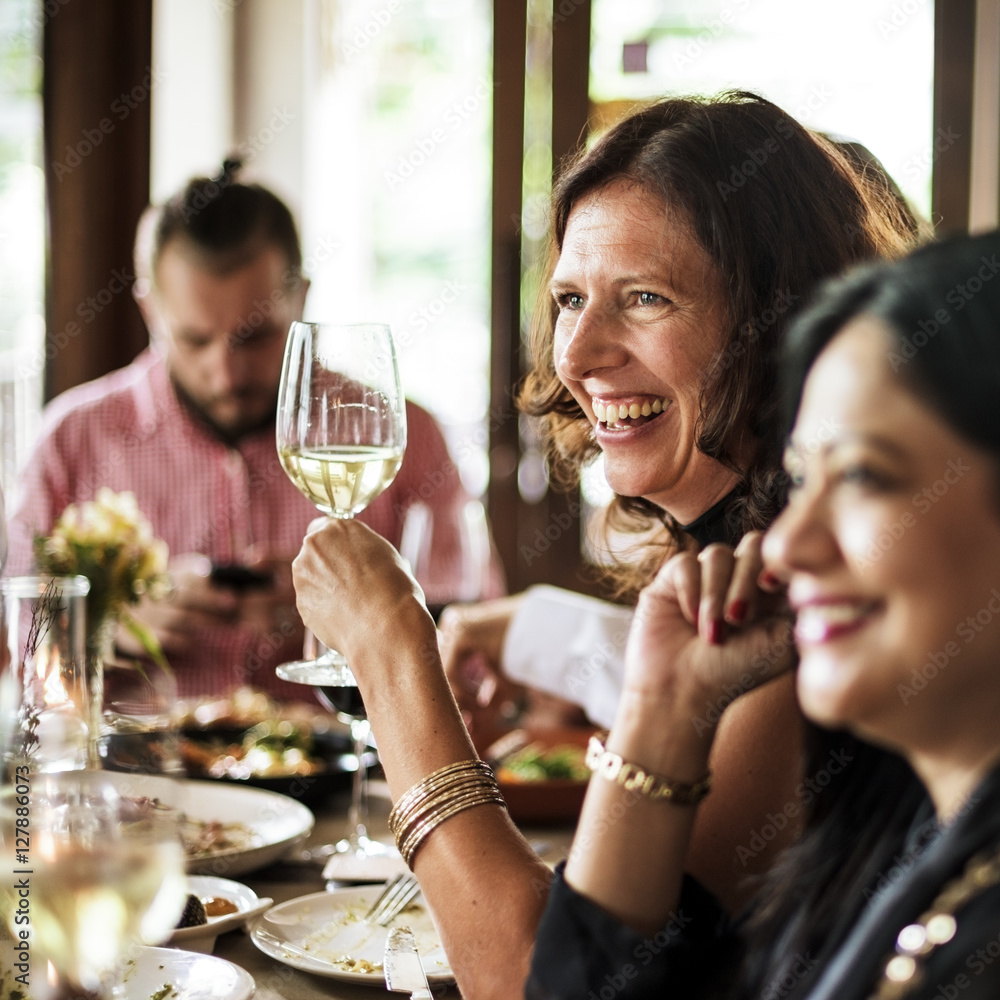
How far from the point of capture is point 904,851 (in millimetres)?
803

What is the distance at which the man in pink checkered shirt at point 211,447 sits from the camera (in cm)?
252

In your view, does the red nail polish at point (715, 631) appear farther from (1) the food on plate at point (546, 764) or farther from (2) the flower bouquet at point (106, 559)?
(2) the flower bouquet at point (106, 559)

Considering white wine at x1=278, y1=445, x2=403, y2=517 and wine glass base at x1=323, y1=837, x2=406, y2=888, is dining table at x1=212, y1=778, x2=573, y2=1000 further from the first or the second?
white wine at x1=278, y1=445, x2=403, y2=517

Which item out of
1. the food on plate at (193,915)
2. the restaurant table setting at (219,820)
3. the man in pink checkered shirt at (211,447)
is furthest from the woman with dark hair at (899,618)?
the man in pink checkered shirt at (211,447)

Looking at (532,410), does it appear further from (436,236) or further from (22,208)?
(436,236)

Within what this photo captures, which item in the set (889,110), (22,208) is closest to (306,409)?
(22,208)

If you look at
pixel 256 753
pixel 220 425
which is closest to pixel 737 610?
pixel 256 753

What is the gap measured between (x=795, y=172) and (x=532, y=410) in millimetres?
528

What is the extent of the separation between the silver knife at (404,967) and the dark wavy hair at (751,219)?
52 centimetres

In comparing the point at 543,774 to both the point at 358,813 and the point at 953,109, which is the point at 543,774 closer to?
the point at 358,813

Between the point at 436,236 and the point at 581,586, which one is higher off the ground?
the point at 436,236

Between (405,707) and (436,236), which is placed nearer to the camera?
(405,707)

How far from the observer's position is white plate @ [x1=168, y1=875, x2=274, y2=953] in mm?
1104

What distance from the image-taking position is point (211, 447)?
293cm
